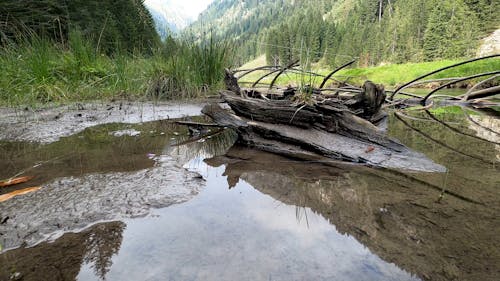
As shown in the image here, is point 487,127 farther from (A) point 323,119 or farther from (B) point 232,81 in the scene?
(B) point 232,81

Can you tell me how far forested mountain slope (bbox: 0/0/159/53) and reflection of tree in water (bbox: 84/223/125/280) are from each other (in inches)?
194

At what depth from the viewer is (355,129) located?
7.73 ft

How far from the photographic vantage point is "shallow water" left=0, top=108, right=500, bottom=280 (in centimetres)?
94

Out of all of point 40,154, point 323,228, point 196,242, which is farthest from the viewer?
point 40,154

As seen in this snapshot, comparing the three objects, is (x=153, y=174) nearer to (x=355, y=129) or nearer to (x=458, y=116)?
(x=355, y=129)

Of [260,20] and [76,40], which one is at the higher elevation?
[260,20]

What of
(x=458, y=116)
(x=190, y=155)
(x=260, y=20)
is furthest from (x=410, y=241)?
(x=260, y=20)

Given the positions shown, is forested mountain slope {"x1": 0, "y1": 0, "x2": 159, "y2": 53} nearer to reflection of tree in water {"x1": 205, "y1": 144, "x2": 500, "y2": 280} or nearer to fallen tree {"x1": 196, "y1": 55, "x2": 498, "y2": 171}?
fallen tree {"x1": 196, "y1": 55, "x2": 498, "y2": 171}

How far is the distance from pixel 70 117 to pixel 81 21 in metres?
13.1

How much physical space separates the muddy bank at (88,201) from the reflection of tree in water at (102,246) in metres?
0.09

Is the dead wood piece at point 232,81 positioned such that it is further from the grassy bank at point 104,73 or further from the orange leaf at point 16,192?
the grassy bank at point 104,73

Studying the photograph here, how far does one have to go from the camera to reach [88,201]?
4.57ft

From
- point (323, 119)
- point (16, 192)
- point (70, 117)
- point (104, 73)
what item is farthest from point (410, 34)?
point (16, 192)

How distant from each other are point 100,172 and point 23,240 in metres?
0.73
